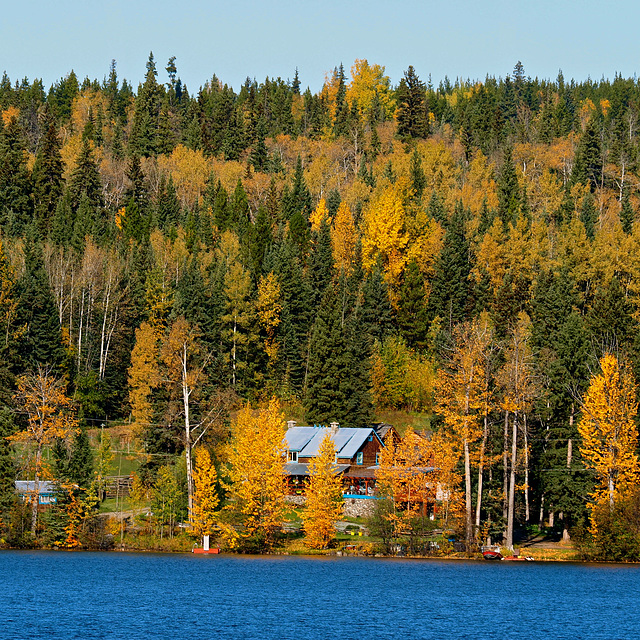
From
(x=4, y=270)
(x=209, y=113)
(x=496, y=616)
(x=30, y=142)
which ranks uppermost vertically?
(x=209, y=113)

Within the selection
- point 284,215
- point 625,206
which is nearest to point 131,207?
point 284,215

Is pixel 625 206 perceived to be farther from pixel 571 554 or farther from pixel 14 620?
pixel 14 620

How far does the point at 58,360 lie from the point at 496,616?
6238 cm

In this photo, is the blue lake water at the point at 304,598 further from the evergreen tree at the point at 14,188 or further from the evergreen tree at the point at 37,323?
the evergreen tree at the point at 14,188

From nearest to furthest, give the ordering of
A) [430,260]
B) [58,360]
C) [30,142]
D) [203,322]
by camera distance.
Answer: [58,360], [203,322], [430,260], [30,142]

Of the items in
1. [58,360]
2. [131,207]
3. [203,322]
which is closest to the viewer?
[58,360]

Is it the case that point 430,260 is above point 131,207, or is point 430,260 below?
below

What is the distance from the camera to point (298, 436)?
94.8 meters

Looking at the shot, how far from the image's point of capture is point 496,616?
49.0 metres

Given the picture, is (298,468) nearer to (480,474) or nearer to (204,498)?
(204,498)

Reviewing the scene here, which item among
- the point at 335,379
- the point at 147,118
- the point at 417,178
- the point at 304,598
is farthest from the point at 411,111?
the point at 304,598

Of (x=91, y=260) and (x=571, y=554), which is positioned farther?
(x=91, y=260)

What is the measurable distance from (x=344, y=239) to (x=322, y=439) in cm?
3900

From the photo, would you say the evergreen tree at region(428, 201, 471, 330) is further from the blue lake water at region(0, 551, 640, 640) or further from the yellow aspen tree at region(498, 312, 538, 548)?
the blue lake water at region(0, 551, 640, 640)
